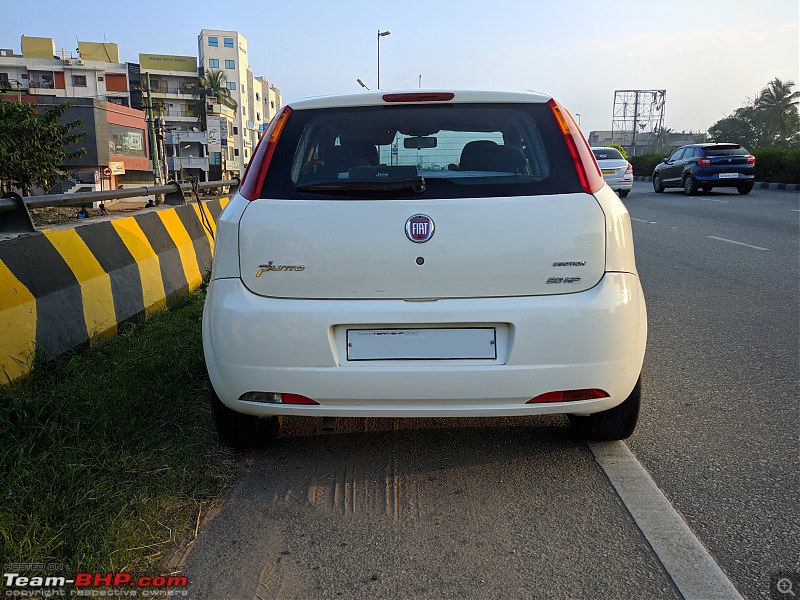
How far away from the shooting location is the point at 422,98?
3098mm

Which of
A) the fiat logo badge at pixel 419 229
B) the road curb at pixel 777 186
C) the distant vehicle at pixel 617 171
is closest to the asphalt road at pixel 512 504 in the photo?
the fiat logo badge at pixel 419 229

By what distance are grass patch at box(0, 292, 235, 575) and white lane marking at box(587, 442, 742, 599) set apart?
1622 mm

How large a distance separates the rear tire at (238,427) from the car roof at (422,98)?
1.34 m

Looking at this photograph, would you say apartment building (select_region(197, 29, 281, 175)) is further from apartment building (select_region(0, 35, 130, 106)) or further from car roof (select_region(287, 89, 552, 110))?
car roof (select_region(287, 89, 552, 110))

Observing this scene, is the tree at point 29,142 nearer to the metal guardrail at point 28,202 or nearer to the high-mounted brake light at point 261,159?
the metal guardrail at point 28,202

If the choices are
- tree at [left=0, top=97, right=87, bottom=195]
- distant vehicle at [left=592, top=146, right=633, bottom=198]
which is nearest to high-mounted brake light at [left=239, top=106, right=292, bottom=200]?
distant vehicle at [left=592, top=146, right=633, bottom=198]

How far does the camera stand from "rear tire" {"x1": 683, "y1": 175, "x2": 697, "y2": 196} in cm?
2277

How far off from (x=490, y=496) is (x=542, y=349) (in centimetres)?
63

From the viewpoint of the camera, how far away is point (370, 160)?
3.15 m

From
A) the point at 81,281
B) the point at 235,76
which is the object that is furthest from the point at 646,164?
the point at 235,76

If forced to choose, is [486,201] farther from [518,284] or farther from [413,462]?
[413,462]

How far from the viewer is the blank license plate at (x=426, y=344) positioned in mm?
2770

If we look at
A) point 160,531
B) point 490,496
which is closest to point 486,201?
point 490,496

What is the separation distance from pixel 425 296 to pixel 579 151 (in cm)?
92
